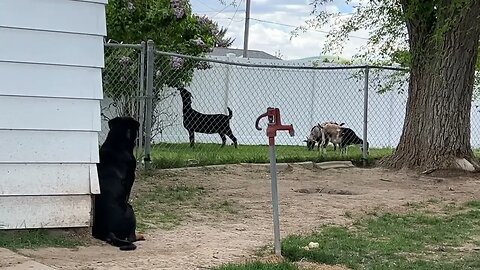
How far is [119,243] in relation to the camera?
18.8 ft

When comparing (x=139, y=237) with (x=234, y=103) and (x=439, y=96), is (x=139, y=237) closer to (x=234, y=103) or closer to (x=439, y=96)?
(x=439, y=96)

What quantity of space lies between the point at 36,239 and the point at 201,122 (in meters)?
7.70

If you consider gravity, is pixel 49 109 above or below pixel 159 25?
below

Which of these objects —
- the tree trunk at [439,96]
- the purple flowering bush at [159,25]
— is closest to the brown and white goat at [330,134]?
the tree trunk at [439,96]

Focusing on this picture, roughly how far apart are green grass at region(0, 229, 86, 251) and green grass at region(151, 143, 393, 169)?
4982mm

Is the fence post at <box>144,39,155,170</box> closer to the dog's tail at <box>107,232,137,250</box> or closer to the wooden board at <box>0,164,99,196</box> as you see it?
the wooden board at <box>0,164,99,196</box>

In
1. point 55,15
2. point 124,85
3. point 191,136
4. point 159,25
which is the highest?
point 159,25

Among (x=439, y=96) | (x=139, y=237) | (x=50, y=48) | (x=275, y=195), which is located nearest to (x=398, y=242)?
(x=275, y=195)

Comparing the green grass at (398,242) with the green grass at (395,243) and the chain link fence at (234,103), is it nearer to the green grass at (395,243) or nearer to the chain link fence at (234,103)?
the green grass at (395,243)

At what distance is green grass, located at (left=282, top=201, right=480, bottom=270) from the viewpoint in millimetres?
5523

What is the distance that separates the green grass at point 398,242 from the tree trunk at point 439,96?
3.50 meters

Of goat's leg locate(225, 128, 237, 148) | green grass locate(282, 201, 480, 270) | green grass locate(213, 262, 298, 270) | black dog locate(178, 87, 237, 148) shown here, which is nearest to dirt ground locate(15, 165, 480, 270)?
green grass locate(213, 262, 298, 270)

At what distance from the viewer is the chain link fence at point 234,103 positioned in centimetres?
1111

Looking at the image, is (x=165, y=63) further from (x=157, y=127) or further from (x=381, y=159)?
(x=381, y=159)
